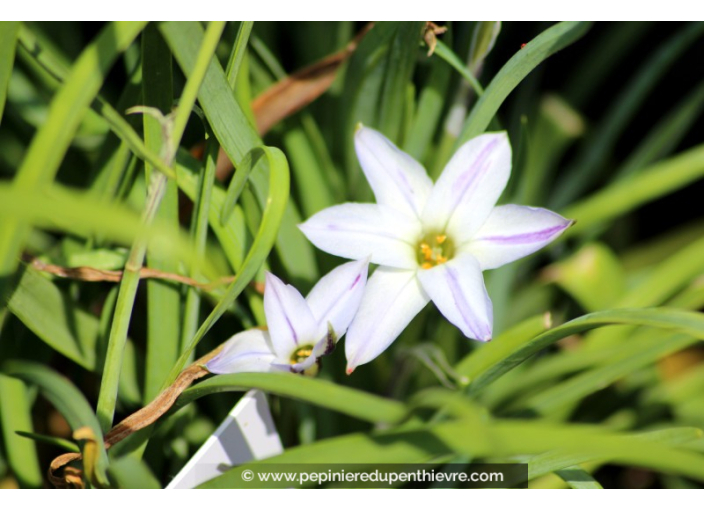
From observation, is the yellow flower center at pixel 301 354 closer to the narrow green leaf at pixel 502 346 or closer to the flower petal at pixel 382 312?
the flower petal at pixel 382 312

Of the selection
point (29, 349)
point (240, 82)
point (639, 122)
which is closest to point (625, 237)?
point (639, 122)

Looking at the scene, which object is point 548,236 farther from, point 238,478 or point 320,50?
point 320,50

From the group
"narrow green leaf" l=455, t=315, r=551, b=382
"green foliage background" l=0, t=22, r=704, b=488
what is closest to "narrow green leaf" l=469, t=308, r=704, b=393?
"green foliage background" l=0, t=22, r=704, b=488

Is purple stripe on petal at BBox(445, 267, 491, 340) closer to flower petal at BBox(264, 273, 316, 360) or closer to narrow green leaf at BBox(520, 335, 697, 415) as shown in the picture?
flower petal at BBox(264, 273, 316, 360)

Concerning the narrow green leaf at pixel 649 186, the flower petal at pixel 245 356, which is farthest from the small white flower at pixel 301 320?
the narrow green leaf at pixel 649 186

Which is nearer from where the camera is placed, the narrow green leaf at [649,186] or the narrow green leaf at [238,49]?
the narrow green leaf at [238,49]

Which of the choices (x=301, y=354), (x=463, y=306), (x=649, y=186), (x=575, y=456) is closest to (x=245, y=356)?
(x=301, y=354)
